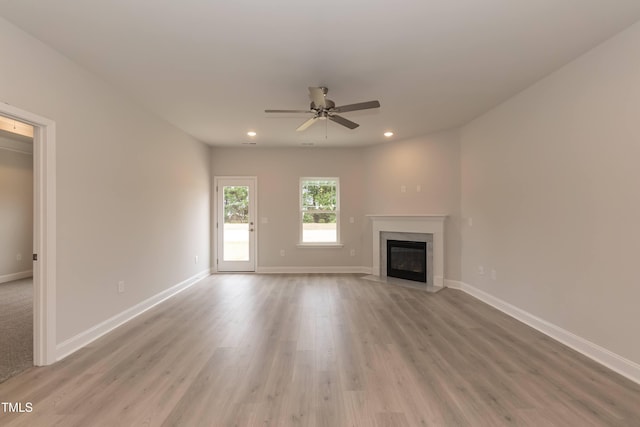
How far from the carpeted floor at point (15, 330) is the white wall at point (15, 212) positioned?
33.8 inches

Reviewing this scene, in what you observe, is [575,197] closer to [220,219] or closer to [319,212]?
[319,212]

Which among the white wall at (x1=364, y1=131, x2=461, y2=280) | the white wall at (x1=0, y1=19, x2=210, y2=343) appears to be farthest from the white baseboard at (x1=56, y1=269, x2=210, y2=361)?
the white wall at (x1=364, y1=131, x2=461, y2=280)

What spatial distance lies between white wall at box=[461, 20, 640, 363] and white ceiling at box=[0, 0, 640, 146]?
298mm

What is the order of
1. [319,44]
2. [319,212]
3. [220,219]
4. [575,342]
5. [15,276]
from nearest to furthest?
[319,44] → [575,342] → [15,276] → [220,219] → [319,212]

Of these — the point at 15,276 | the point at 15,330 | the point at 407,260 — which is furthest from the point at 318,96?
the point at 15,276

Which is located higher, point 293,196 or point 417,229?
point 293,196

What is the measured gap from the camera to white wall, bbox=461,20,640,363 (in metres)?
2.33

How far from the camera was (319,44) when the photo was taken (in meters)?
2.46

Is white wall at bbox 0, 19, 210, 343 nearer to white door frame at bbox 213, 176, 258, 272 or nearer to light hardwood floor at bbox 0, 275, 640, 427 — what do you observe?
light hardwood floor at bbox 0, 275, 640, 427

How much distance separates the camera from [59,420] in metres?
1.80

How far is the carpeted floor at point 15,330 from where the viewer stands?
246 cm

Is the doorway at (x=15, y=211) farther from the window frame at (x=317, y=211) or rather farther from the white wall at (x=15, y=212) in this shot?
the window frame at (x=317, y=211)

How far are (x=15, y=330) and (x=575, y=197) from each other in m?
5.95

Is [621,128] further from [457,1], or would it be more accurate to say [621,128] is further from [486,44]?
[457,1]
